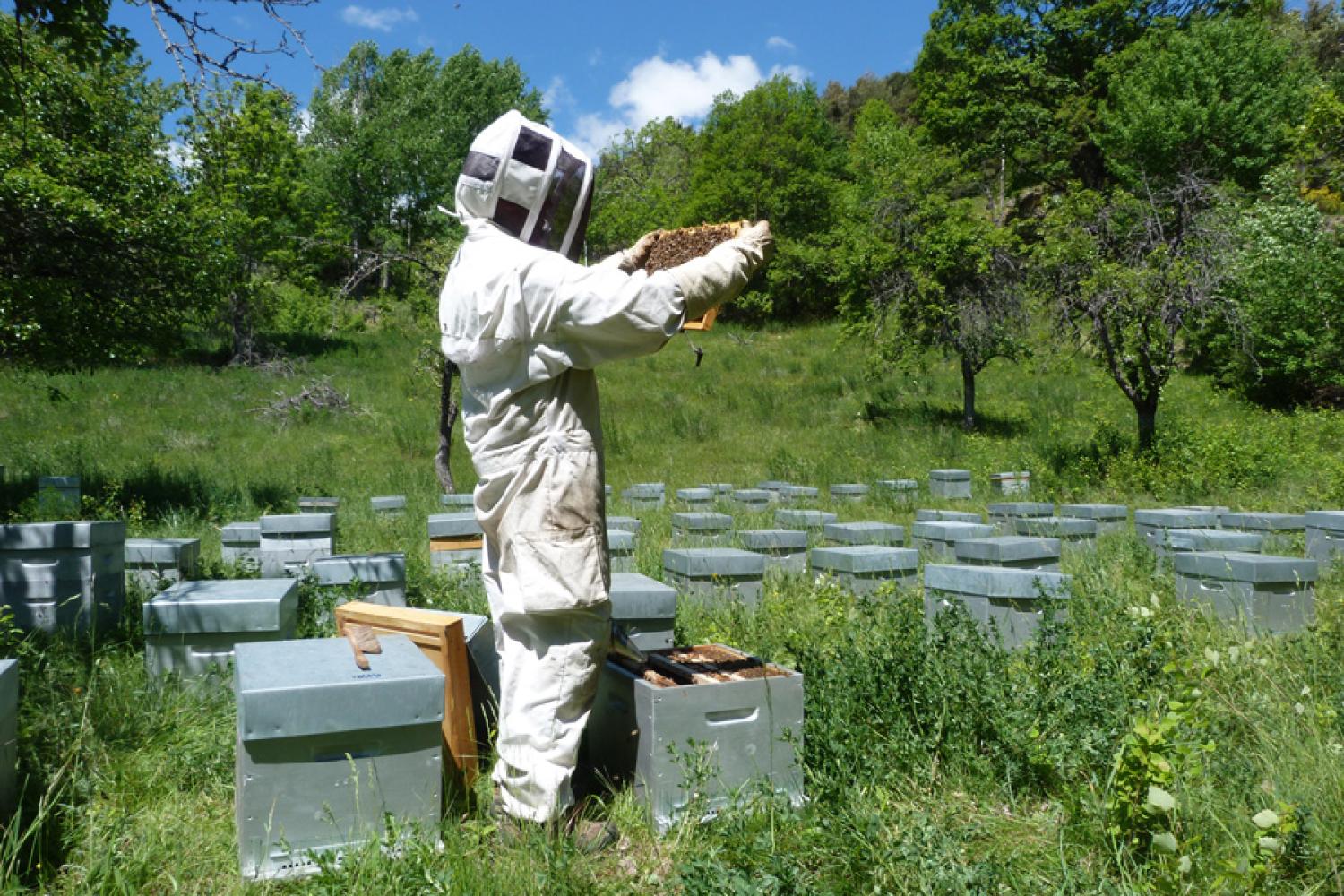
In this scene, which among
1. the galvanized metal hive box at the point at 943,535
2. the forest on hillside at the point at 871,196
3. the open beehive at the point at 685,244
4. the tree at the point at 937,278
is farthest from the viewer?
the tree at the point at 937,278

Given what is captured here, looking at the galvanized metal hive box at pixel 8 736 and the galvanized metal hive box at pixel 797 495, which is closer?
the galvanized metal hive box at pixel 8 736

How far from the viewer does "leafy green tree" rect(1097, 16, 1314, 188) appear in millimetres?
24016

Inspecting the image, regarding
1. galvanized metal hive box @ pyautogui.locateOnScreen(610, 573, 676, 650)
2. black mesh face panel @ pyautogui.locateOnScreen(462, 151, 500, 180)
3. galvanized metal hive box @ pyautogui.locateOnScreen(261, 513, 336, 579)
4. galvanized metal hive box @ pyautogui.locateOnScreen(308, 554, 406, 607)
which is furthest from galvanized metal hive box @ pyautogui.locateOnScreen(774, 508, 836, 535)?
black mesh face panel @ pyautogui.locateOnScreen(462, 151, 500, 180)

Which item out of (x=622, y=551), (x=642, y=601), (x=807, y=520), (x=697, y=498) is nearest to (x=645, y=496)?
(x=697, y=498)

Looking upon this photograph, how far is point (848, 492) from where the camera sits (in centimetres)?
1152

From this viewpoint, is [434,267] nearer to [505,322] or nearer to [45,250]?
[45,250]

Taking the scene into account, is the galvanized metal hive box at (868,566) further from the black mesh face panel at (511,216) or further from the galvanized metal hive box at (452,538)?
the black mesh face panel at (511,216)

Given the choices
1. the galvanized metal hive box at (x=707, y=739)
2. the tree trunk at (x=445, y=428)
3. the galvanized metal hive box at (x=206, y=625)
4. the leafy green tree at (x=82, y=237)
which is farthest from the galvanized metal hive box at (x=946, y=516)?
the leafy green tree at (x=82, y=237)

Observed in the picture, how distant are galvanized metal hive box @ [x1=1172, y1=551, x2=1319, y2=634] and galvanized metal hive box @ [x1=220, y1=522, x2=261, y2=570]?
5.87 metres

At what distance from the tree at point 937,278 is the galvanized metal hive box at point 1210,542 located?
37.2 ft

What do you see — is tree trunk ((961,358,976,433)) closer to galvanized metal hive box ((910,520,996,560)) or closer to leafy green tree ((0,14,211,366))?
galvanized metal hive box ((910,520,996,560))

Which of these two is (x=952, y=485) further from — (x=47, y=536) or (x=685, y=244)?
(x=47, y=536)

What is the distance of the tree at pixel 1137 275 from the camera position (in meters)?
12.2

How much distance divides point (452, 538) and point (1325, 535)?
5.86 meters
